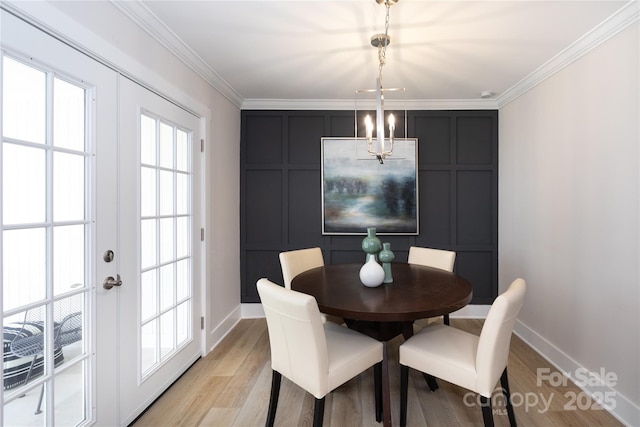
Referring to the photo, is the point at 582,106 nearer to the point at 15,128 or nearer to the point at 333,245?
the point at 333,245

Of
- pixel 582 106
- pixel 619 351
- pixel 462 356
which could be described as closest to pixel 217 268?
pixel 462 356

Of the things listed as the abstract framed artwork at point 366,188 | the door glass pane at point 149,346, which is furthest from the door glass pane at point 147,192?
the abstract framed artwork at point 366,188

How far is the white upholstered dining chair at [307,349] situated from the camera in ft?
4.68

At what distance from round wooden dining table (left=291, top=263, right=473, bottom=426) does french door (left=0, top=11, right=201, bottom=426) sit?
1004 millimetres

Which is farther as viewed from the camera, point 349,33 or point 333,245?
point 333,245

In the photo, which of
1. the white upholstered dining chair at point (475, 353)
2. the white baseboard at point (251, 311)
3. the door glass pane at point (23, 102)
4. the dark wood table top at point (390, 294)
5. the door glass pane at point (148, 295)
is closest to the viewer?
the door glass pane at point (23, 102)

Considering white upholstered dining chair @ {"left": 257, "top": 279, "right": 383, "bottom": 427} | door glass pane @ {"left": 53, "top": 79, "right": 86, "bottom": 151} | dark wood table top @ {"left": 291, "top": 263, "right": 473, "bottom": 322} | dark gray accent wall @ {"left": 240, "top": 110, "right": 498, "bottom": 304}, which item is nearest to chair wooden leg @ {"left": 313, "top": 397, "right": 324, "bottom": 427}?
white upholstered dining chair @ {"left": 257, "top": 279, "right": 383, "bottom": 427}

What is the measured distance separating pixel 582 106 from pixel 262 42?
7.81 feet

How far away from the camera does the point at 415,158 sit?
342 cm

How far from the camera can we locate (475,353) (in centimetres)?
164

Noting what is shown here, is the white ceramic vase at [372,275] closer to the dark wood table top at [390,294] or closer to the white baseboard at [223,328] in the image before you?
the dark wood table top at [390,294]

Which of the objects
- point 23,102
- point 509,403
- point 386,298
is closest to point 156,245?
point 23,102

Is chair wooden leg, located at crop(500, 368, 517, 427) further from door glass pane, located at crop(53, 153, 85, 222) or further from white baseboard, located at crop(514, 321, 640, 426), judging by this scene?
door glass pane, located at crop(53, 153, 85, 222)

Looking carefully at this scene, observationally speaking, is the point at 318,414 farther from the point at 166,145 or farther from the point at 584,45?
the point at 584,45
